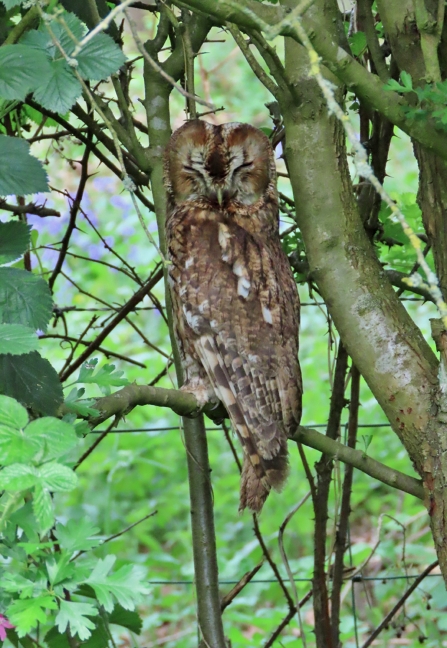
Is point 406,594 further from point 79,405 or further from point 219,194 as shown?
point 79,405

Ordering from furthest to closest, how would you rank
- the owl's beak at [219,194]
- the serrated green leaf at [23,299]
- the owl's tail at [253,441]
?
the owl's beak at [219,194]
the owl's tail at [253,441]
the serrated green leaf at [23,299]

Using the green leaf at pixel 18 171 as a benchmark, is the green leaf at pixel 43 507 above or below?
below

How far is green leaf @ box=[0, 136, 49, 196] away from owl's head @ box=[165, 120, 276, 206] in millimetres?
1011

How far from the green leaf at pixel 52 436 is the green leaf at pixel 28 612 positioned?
169 millimetres

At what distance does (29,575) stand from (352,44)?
1.52 metres

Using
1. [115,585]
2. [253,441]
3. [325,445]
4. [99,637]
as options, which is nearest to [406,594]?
[253,441]

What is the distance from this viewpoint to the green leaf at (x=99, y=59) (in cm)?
130

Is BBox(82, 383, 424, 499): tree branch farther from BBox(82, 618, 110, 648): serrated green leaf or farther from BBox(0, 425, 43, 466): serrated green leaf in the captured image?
BBox(0, 425, 43, 466): serrated green leaf

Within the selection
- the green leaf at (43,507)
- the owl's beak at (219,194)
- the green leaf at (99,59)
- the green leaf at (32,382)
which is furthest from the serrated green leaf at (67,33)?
the owl's beak at (219,194)

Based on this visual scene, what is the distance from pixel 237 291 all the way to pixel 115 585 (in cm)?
131

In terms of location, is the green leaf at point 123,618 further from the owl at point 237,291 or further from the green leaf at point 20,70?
the green leaf at point 20,70

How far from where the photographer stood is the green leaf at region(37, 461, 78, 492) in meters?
0.87

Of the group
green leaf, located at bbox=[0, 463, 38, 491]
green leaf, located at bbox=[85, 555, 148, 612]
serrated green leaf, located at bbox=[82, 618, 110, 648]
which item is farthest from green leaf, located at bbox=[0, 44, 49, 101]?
serrated green leaf, located at bbox=[82, 618, 110, 648]

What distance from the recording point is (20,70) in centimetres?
121
